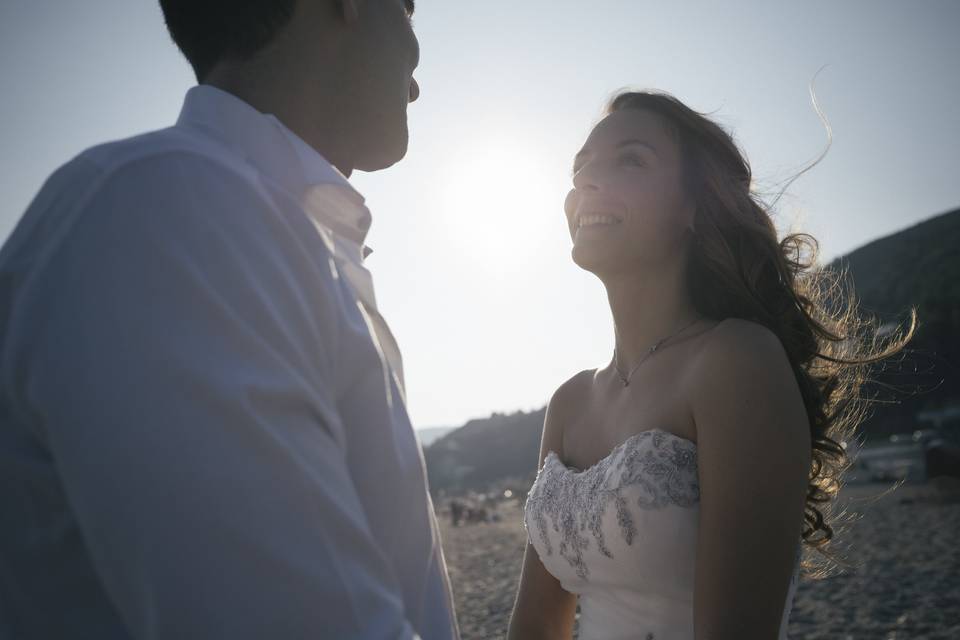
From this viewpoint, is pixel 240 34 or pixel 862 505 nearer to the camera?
pixel 240 34

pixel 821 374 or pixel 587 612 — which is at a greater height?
pixel 821 374

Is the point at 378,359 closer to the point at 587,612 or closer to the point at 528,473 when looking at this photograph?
the point at 587,612

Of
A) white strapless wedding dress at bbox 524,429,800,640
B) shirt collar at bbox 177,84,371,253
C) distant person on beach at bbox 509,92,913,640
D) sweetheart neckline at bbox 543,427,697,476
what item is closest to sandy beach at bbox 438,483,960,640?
distant person on beach at bbox 509,92,913,640

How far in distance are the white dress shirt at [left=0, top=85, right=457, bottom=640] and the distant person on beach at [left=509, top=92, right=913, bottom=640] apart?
63.9 inches

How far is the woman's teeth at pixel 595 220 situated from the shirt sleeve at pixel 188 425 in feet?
7.51

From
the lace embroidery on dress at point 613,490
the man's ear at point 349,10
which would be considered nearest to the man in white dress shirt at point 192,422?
the man's ear at point 349,10

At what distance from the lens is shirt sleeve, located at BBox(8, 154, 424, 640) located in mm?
828

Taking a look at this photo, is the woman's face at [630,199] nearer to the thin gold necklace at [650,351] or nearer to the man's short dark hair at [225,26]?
the thin gold necklace at [650,351]

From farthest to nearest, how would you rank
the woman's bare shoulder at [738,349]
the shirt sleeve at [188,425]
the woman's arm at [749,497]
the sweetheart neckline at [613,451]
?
the sweetheart neckline at [613,451] → the woman's bare shoulder at [738,349] → the woman's arm at [749,497] → the shirt sleeve at [188,425]

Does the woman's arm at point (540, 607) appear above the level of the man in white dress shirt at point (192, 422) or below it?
below

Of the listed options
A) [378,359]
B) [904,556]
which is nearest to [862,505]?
[904,556]

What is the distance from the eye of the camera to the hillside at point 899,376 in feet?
122

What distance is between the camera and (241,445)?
87 cm

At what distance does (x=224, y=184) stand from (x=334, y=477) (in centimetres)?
51
